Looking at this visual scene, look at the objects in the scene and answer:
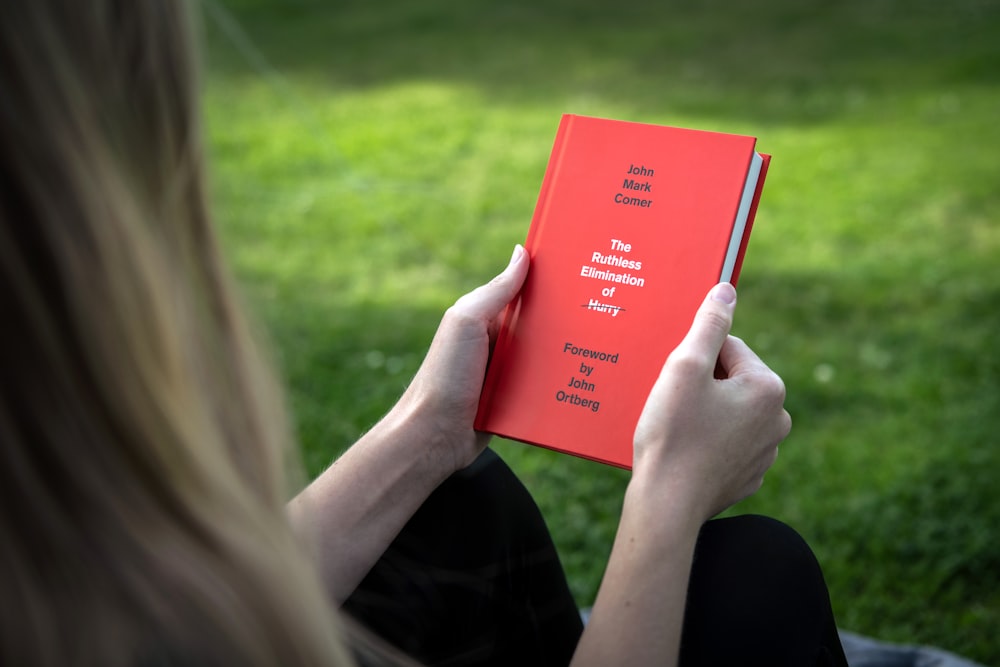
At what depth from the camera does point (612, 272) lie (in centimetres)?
120

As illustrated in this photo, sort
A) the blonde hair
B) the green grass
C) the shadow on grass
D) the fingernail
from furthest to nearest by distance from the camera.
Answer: the shadow on grass < the green grass < the fingernail < the blonde hair

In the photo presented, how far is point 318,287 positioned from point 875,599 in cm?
218

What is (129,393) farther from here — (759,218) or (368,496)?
(759,218)

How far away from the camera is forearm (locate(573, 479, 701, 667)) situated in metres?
0.88

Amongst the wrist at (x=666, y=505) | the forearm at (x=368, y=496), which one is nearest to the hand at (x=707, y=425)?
the wrist at (x=666, y=505)

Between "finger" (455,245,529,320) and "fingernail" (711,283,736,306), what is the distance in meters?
0.25

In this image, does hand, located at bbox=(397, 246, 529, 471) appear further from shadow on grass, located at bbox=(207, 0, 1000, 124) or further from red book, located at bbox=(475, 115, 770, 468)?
shadow on grass, located at bbox=(207, 0, 1000, 124)

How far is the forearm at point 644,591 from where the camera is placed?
34.5 inches

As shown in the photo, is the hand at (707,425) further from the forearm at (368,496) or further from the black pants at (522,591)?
the forearm at (368,496)

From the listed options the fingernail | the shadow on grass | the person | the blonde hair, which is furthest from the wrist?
the shadow on grass

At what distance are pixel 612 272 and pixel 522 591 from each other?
0.42 m

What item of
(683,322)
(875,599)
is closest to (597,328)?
(683,322)

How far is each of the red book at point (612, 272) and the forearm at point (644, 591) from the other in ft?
0.61

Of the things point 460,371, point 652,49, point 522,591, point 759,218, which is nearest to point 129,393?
point 460,371
